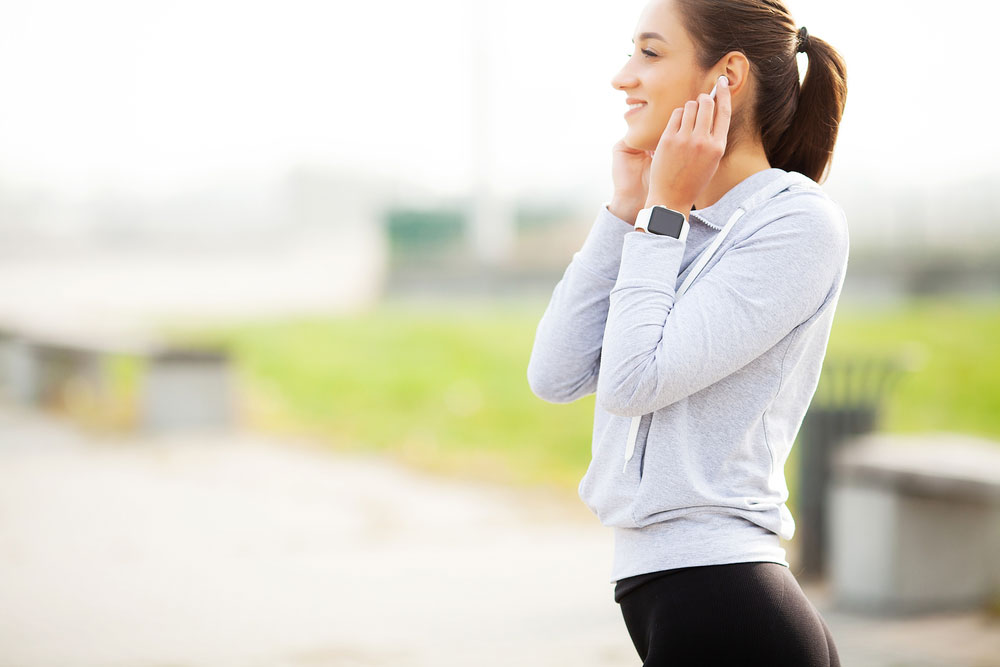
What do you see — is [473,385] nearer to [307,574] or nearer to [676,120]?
[307,574]

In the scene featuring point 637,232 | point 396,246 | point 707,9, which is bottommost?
point 396,246

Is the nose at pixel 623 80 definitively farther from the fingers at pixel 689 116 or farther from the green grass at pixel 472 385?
the green grass at pixel 472 385

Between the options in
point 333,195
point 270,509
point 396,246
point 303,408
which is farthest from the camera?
point 333,195

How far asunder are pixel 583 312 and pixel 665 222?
268mm

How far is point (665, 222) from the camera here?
1756 mm

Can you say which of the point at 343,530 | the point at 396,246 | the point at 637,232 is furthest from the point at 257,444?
the point at 396,246

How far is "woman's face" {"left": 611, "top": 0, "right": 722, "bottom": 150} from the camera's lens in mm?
1865

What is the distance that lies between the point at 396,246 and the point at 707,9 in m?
27.8

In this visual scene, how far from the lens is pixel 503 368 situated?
14477mm

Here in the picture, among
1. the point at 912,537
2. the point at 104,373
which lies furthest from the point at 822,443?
the point at 104,373

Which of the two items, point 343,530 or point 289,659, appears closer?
point 289,659

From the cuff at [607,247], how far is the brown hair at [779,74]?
0.79 ft

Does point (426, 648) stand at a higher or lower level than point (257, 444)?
higher

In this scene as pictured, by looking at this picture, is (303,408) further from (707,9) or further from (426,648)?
(707,9)
